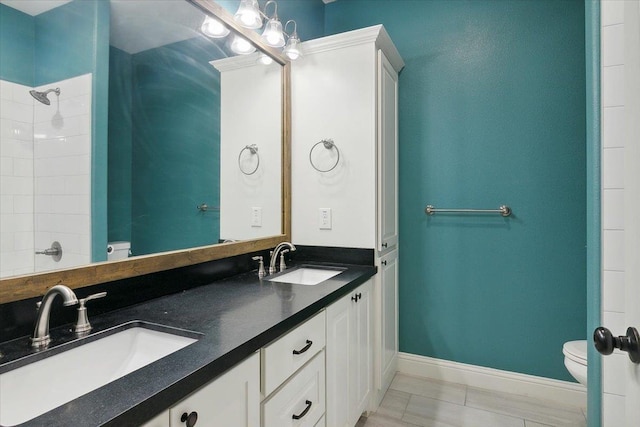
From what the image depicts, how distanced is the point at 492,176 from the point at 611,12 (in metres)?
1.17

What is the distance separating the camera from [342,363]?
1.57 m

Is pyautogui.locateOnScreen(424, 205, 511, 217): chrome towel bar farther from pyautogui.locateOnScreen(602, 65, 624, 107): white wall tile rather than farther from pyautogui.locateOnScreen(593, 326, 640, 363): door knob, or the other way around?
pyautogui.locateOnScreen(593, 326, 640, 363): door knob

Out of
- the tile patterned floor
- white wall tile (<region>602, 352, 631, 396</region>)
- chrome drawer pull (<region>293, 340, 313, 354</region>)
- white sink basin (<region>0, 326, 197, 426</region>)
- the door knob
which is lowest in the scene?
the tile patterned floor

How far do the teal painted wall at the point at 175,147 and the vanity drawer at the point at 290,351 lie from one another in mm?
644

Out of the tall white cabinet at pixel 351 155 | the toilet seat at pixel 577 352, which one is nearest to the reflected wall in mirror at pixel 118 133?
the tall white cabinet at pixel 351 155

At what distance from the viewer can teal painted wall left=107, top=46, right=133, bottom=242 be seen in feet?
4.03

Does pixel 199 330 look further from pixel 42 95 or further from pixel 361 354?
pixel 361 354

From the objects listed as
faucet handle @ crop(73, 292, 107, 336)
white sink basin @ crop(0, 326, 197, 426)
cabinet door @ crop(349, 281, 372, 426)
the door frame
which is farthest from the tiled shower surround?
the door frame

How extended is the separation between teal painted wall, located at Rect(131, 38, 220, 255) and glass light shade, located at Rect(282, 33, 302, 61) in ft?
1.68

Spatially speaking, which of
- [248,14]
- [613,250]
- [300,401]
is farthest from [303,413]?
[248,14]

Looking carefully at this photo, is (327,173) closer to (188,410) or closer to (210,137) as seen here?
(210,137)

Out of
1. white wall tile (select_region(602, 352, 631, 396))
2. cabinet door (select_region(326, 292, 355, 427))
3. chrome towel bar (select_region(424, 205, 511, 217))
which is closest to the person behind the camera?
white wall tile (select_region(602, 352, 631, 396))

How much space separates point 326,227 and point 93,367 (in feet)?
4.65

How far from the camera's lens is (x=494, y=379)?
2.25 m
